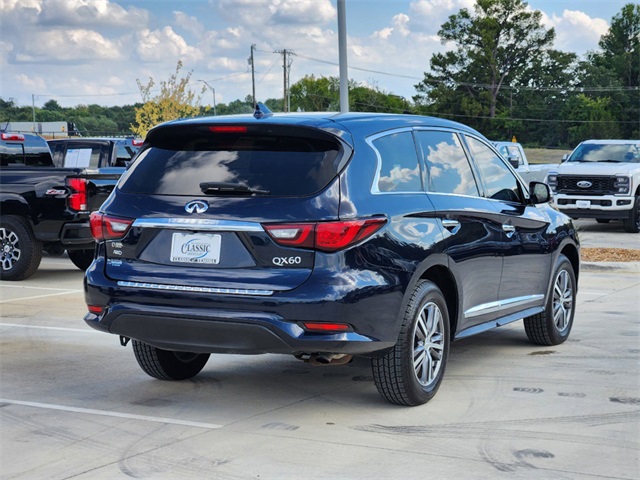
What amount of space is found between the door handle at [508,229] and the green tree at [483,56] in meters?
Answer: 99.2

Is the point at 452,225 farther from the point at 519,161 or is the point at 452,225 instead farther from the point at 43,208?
the point at 519,161

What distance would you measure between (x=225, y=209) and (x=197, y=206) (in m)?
0.19

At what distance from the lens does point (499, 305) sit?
24.3ft

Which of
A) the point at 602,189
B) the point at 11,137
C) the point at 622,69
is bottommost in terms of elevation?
the point at 602,189

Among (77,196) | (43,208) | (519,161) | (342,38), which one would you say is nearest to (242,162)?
(77,196)

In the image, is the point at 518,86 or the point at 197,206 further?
the point at 518,86

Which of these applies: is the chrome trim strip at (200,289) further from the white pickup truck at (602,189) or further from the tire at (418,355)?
the white pickup truck at (602,189)

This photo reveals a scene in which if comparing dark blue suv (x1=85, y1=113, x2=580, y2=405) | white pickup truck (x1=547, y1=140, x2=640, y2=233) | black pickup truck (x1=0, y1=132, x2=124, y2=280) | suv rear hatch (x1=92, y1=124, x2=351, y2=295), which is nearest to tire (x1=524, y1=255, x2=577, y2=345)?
dark blue suv (x1=85, y1=113, x2=580, y2=405)

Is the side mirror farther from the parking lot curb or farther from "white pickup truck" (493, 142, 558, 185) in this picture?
"white pickup truck" (493, 142, 558, 185)

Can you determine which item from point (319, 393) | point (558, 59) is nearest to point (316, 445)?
point (319, 393)

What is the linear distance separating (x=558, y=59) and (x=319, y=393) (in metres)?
107

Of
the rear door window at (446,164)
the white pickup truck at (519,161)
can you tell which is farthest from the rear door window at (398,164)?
the white pickup truck at (519,161)

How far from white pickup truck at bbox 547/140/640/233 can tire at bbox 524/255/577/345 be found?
13.4 meters

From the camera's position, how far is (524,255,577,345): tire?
27.3 feet
